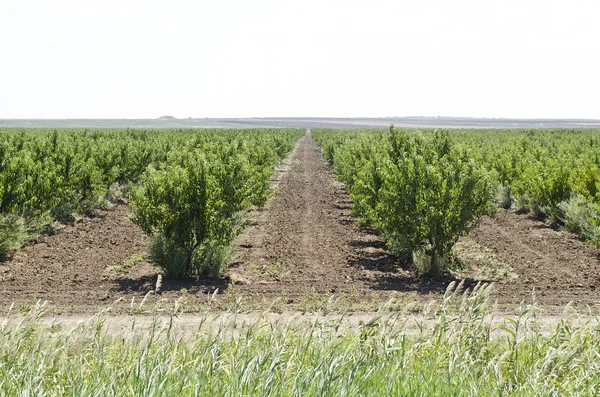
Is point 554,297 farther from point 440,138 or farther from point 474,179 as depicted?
point 440,138

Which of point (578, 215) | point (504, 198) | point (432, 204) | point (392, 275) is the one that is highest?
point (432, 204)

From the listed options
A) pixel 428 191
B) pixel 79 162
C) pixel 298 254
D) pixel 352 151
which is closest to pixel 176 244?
pixel 298 254

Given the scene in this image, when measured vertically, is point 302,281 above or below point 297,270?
above

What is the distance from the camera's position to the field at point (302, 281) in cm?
545

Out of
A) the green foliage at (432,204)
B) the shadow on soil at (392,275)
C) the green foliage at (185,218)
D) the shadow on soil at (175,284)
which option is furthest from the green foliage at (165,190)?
the green foliage at (432,204)

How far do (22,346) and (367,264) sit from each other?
36.1ft

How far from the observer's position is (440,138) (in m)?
18.1

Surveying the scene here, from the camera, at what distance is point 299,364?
524 cm

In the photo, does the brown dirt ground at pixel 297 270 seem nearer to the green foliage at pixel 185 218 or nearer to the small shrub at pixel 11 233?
the small shrub at pixel 11 233

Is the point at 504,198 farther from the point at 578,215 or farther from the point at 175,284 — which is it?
the point at 175,284

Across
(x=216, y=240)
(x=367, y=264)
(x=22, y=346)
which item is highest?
(x=22, y=346)

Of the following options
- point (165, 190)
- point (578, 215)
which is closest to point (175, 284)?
point (165, 190)

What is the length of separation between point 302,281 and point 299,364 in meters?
8.50

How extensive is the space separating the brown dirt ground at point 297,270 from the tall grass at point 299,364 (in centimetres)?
211
